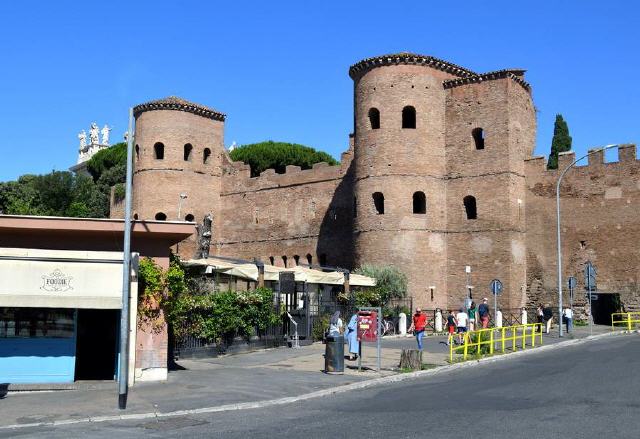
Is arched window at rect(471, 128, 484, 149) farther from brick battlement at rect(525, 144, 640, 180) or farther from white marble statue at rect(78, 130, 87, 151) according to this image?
white marble statue at rect(78, 130, 87, 151)

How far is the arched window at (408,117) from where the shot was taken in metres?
41.4

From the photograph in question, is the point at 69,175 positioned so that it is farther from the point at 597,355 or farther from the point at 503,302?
the point at 597,355

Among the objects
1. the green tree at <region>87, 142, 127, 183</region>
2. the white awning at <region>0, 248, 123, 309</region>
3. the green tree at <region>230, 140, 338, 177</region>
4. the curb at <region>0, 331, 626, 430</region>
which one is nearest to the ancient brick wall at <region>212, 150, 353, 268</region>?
the green tree at <region>230, 140, 338, 177</region>

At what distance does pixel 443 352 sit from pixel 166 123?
31.4 meters

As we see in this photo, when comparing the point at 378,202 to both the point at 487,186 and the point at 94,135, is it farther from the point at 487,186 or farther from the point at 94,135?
the point at 94,135

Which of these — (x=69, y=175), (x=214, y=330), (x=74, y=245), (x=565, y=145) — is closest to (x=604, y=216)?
(x=565, y=145)

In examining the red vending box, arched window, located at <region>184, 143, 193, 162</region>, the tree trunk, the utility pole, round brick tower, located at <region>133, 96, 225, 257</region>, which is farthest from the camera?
arched window, located at <region>184, 143, 193, 162</region>

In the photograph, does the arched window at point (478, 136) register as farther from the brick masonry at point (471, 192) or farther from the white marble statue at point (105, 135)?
the white marble statue at point (105, 135)

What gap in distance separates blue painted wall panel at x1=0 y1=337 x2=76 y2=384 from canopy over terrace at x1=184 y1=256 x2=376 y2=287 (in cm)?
698

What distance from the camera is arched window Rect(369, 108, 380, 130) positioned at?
135 ft

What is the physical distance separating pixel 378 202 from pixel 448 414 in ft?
93.9

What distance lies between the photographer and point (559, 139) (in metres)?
51.6

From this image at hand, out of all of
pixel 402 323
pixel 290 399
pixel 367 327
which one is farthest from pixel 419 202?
pixel 290 399

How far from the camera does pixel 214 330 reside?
23.1 metres
